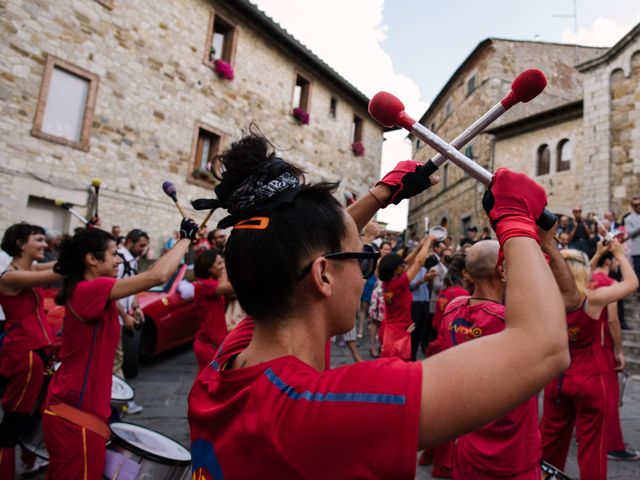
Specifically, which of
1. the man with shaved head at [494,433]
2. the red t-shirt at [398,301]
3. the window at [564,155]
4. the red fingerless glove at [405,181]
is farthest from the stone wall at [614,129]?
the red fingerless glove at [405,181]

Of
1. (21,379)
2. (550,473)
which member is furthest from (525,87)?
(21,379)

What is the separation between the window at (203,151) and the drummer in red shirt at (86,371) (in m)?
11.3

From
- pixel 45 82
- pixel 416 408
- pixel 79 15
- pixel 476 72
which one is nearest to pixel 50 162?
pixel 45 82

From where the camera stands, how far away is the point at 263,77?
16.2 meters

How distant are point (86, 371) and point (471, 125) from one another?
2.63 metres

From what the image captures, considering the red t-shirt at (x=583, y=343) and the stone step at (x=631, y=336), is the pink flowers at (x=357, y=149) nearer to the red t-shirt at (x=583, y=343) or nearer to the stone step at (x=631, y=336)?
the stone step at (x=631, y=336)

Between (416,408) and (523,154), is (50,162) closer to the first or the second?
(416,408)

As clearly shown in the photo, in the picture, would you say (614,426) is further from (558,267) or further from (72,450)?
(72,450)

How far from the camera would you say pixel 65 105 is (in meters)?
10.9

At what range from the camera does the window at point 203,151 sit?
13.8 metres

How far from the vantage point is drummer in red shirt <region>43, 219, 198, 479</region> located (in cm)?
246

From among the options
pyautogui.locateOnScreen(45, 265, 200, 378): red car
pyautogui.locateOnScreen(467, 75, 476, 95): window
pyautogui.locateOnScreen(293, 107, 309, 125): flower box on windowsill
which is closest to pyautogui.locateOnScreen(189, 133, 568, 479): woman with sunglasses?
pyautogui.locateOnScreen(45, 265, 200, 378): red car

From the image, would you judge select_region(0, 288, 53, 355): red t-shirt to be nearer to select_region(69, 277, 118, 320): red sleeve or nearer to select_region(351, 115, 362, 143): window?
select_region(69, 277, 118, 320): red sleeve

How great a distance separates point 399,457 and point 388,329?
5.14 meters
